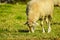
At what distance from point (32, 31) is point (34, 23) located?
1.31ft

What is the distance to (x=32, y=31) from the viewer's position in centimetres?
1344

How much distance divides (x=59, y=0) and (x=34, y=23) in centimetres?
754

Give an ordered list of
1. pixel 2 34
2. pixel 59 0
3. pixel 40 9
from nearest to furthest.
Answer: pixel 2 34, pixel 40 9, pixel 59 0

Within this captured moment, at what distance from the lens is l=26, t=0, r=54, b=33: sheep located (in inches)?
527

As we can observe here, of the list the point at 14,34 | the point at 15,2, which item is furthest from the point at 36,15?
the point at 15,2

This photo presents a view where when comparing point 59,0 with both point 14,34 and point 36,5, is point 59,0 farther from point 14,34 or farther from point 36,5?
point 14,34

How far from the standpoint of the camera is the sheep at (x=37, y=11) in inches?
527

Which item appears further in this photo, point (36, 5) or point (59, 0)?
point (59, 0)

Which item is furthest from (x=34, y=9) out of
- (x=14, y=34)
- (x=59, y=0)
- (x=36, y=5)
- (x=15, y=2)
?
(x=15, y=2)

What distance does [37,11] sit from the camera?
13766mm

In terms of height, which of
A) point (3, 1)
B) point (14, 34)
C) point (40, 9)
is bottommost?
point (3, 1)

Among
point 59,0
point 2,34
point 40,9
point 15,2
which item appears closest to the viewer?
point 2,34

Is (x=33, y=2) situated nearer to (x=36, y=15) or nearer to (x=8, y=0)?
(x=36, y=15)

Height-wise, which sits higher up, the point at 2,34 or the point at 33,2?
the point at 33,2
